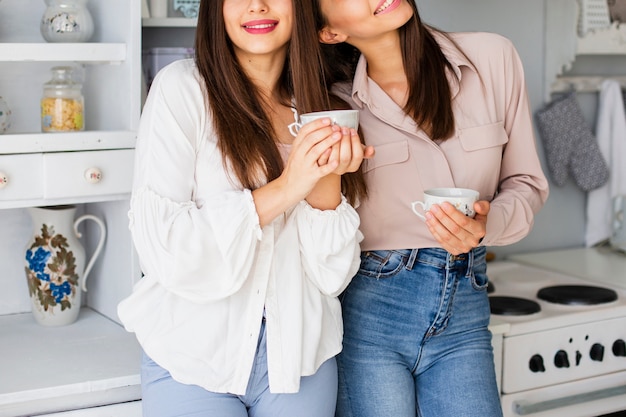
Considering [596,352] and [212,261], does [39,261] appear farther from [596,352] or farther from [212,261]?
[596,352]

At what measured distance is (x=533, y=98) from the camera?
2.78 m

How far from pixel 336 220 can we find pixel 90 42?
0.83 metres

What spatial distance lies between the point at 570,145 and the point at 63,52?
5.38 feet

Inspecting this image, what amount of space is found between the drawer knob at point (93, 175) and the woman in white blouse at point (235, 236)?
0.40 metres

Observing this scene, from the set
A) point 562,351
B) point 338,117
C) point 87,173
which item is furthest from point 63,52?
point 562,351

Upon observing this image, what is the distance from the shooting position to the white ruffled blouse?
1.41 m

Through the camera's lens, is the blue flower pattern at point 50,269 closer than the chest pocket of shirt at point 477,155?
No

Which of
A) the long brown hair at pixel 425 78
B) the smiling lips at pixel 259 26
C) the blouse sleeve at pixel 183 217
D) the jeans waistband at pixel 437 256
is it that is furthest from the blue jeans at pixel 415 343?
the smiling lips at pixel 259 26

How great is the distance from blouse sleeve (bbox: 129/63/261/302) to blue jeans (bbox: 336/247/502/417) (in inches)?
14.5

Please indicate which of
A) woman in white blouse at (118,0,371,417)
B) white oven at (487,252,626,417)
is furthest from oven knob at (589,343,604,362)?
woman in white blouse at (118,0,371,417)

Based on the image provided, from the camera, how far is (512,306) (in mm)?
2189

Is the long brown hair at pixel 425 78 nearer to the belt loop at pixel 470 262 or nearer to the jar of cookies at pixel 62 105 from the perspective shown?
the belt loop at pixel 470 262

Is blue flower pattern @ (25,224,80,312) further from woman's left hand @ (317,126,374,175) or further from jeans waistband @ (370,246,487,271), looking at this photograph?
woman's left hand @ (317,126,374,175)

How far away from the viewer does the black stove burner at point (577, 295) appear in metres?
2.26
